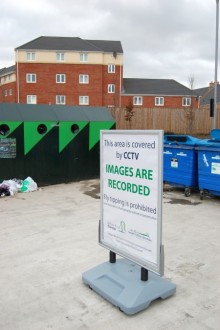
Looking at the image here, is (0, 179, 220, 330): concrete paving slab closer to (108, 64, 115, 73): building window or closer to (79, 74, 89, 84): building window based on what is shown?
(79, 74, 89, 84): building window

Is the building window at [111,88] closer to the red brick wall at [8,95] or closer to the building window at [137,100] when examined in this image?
the building window at [137,100]

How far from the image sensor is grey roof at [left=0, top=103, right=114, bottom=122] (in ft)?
27.8

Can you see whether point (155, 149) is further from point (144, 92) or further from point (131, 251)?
point (144, 92)

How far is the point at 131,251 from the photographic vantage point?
3430 mm

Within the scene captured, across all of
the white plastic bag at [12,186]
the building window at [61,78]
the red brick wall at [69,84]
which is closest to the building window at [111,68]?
the red brick wall at [69,84]

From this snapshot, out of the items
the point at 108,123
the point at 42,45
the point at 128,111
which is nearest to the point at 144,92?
the point at 42,45

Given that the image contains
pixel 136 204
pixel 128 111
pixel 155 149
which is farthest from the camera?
pixel 128 111

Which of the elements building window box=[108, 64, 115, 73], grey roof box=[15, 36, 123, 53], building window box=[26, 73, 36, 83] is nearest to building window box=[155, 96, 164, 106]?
building window box=[108, 64, 115, 73]

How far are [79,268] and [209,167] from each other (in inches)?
167

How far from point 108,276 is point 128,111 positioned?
16.0 meters

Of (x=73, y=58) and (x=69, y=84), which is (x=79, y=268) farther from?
(x=73, y=58)

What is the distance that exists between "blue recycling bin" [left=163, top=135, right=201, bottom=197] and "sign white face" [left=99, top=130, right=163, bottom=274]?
175 inches

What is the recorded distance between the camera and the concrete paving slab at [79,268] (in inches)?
119

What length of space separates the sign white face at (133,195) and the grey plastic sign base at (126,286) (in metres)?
0.24
